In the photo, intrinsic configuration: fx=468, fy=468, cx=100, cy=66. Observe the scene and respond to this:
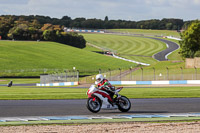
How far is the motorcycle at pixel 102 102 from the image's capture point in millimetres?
19906

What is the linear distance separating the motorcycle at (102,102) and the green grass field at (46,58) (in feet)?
301

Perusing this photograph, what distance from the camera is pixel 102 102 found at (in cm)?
2017

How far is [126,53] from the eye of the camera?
6924 inches

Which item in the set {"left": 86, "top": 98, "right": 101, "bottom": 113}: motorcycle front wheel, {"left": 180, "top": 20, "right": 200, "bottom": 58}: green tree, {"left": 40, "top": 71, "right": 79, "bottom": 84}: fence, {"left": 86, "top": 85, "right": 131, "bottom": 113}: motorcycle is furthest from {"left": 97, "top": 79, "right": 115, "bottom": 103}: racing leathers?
{"left": 180, "top": 20, "right": 200, "bottom": 58}: green tree

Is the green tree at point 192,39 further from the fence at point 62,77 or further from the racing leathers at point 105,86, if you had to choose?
the racing leathers at point 105,86

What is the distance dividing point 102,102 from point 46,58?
12374 cm

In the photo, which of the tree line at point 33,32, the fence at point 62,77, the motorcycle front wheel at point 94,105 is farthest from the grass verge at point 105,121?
the tree line at point 33,32

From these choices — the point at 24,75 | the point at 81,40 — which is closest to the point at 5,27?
the point at 81,40

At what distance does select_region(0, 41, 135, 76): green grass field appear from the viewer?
417 ft

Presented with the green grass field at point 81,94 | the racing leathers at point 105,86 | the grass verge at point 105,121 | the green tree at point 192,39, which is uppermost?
the green tree at point 192,39

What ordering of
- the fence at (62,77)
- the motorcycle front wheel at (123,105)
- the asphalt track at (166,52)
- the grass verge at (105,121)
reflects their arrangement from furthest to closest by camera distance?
the asphalt track at (166,52) < the fence at (62,77) < the motorcycle front wheel at (123,105) < the grass verge at (105,121)

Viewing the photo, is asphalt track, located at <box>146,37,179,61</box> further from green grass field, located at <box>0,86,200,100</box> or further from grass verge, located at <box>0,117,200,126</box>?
grass verge, located at <box>0,117,200,126</box>

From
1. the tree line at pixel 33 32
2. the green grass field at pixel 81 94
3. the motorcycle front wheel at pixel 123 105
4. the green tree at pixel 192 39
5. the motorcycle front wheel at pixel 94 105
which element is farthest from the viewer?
the tree line at pixel 33 32

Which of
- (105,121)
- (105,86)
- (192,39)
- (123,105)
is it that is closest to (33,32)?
(192,39)
